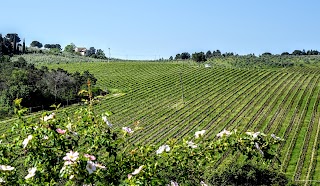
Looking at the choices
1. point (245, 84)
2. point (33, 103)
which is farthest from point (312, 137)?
point (33, 103)

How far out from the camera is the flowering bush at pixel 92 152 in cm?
556

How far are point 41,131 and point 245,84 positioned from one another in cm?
7166

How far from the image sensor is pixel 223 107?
61.1 meters

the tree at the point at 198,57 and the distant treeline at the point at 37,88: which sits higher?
the tree at the point at 198,57

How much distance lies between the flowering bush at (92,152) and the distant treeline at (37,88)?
56625mm

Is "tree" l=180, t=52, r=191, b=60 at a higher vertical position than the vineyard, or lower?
higher

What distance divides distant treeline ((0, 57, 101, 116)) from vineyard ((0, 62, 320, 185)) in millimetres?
5966

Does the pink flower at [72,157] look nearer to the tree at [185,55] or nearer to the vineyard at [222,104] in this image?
the vineyard at [222,104]

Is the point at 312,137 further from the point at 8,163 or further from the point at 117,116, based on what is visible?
the point at 8,163

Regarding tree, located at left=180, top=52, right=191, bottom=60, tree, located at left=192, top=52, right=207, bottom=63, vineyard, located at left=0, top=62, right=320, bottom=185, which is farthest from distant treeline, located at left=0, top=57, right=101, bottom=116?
tree, located at left=180, top=52, right=191, bottom=60

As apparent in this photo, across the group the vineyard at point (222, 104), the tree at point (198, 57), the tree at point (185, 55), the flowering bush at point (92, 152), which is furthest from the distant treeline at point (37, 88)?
the tree at point (185, 55)

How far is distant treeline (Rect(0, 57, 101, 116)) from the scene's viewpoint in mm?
62969

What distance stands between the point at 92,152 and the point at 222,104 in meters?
57.5

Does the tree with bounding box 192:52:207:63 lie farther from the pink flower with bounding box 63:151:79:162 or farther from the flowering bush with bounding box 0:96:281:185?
the pink flower with bounding box 63:151:79:162
